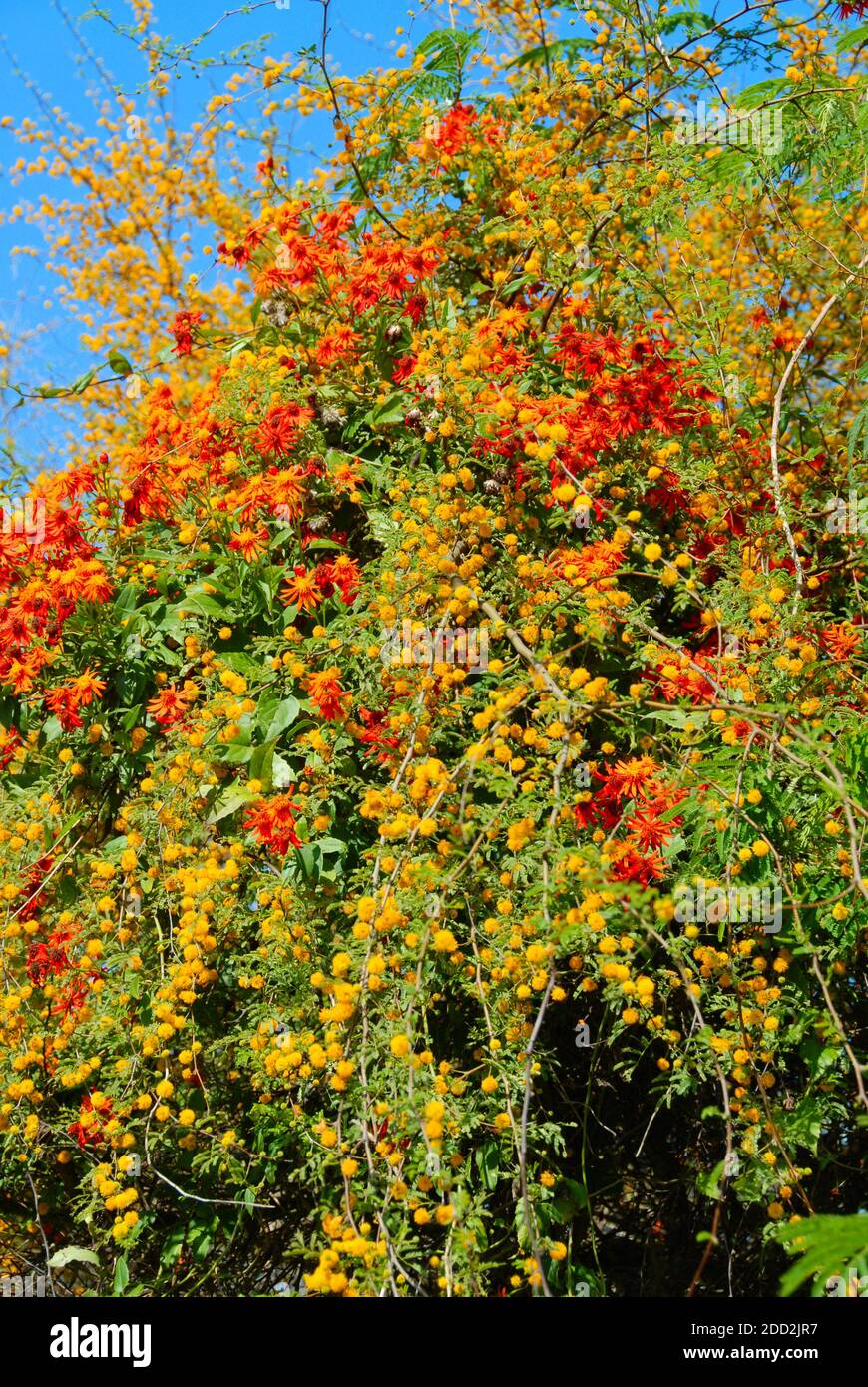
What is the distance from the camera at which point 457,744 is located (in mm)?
2309

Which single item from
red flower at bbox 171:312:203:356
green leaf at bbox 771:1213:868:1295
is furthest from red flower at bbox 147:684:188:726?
green leaf at bbox 771:1213:868:1295

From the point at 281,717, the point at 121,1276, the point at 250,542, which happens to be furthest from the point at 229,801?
the point at 121,1276

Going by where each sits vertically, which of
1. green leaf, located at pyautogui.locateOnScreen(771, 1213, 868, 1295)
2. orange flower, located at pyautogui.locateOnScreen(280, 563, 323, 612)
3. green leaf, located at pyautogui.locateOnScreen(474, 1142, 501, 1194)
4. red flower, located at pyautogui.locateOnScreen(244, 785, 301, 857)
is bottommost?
green leaf, located at pyautogui.locateOnScreen(474, 1142, 501, 1194)

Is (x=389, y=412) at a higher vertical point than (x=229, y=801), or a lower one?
higher

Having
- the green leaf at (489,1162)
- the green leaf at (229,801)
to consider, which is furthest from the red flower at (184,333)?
the green leaf at (489,1162)

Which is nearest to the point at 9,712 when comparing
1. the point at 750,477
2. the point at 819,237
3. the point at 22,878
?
the point at 22,878

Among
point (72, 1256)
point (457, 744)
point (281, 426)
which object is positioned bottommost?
point (72, 1256)

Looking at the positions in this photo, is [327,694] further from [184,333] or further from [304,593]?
[184,333]

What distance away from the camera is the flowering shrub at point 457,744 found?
77.1 inches

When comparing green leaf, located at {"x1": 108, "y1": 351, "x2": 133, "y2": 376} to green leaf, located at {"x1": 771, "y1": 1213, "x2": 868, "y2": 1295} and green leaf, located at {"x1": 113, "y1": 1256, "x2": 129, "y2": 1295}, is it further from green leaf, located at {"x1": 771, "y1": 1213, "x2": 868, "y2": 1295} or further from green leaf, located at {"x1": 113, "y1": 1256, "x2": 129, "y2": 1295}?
green leaf, located at {"x1": 771, "y1": 1213, "x2": 868, "y2": 1295}

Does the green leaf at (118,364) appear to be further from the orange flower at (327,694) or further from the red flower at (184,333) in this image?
the orange flower at (327,694)

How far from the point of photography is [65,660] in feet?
8.86

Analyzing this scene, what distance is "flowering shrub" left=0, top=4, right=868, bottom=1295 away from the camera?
196 centimetres

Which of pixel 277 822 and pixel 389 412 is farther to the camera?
pixel 389 412
